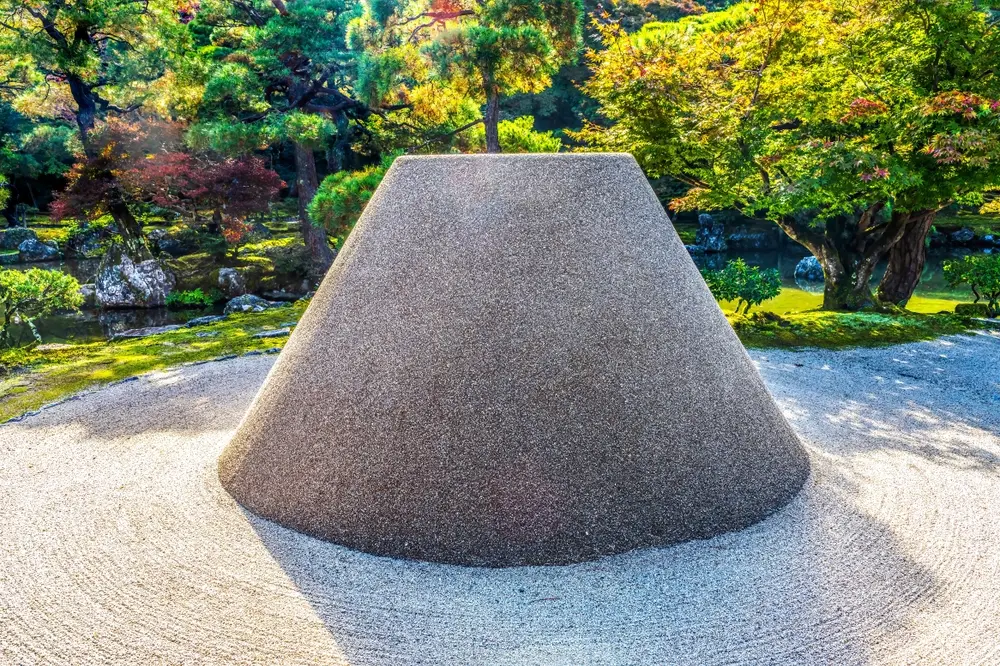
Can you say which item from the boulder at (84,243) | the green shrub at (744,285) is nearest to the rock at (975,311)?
the green shrub at (744,285)

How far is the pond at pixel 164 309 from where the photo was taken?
1428 cm

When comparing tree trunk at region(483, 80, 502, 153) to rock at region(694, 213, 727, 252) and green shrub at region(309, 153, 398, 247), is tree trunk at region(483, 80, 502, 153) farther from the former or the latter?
rock at region(694, 213, 727, 252)

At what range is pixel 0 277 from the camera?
9000 mm

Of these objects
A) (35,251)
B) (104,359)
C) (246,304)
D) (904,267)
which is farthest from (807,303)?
(35,251)

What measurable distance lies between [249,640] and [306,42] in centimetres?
1489

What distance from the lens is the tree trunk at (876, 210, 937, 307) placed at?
12.7 meters

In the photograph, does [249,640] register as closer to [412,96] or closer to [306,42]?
[412,96]

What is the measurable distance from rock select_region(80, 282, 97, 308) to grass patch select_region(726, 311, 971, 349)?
15.9 m

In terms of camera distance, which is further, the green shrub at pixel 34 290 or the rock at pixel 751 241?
the rock at pixel 751 241

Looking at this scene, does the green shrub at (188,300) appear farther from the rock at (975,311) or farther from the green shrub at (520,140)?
the rock at (975,311)

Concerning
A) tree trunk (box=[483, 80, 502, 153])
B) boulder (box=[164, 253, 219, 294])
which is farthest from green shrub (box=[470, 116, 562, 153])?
boulder (box=[164, 253, 219, 294])

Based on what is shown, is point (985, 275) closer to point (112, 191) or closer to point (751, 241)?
point (751, 241)

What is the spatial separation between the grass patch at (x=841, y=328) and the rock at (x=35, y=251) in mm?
23308

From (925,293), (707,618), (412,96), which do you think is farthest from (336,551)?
(925,293)
